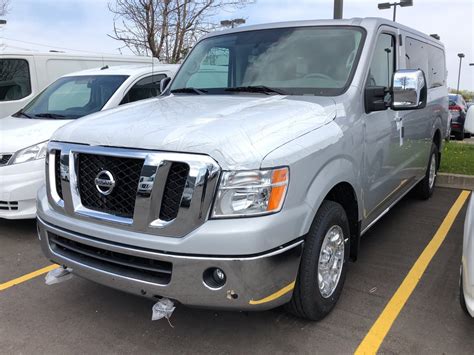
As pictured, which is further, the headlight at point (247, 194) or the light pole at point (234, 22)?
the light pole at point (234, 22)

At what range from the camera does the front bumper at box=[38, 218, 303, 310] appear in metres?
2.45

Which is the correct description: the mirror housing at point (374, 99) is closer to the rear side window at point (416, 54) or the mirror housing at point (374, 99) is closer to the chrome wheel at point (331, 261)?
the chrome wheel at point (331, 261)

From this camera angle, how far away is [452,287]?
3.74 meters

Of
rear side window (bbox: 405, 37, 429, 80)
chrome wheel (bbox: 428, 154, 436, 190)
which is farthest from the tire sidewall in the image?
chrome wheel (bbox: 428, 154, 436, 190)

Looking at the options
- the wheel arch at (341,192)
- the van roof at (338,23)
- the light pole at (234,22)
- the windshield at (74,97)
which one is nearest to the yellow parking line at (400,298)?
the wheel arch at (341,192)

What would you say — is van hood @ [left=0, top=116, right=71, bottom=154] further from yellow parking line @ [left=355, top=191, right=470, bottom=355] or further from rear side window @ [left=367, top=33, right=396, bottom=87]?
yellow parking line @ [left=355, top=191, right=470, bottom=355]

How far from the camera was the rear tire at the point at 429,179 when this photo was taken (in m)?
6.08

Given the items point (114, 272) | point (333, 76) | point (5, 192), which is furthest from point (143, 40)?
point (114, 272)

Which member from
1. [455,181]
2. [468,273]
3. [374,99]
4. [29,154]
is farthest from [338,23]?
[455,181]

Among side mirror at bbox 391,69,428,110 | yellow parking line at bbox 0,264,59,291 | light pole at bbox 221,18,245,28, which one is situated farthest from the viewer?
light pole at bbox 221,18,245,28

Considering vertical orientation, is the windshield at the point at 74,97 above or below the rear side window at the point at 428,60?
below

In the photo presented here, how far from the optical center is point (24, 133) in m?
5.06

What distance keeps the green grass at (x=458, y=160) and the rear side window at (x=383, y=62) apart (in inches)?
157

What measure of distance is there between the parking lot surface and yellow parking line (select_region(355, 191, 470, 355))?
4cm
